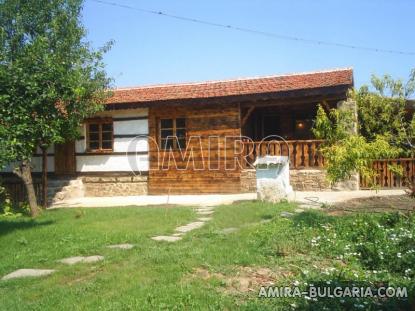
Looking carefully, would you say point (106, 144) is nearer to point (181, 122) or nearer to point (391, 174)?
point (181, 122)

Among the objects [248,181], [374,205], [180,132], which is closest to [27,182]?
[180,132]

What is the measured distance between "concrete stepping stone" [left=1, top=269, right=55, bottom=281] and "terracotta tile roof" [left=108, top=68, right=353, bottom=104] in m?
8.87

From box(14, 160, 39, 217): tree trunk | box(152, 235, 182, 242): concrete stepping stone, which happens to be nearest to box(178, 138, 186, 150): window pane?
box(14, 160, 39, 217): tree trunk

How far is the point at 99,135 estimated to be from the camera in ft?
49.0

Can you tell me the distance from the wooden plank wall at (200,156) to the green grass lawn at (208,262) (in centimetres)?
532

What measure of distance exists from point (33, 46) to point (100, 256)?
216 inches

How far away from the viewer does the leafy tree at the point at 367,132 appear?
6.52 metres

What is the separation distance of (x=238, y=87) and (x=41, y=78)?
23.4 feet

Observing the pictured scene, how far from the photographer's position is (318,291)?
396 cm

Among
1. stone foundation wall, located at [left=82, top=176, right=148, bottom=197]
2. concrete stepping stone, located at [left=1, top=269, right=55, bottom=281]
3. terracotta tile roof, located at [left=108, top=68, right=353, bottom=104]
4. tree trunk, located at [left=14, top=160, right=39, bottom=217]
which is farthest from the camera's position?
stone foundation wall, located at [left=82, top=176, right=148, bottom=197]

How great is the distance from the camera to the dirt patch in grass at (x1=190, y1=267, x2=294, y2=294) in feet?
13.8

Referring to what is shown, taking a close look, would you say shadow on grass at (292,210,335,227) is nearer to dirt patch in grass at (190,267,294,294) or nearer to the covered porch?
dirt patch in grass at (190,267,294,294)

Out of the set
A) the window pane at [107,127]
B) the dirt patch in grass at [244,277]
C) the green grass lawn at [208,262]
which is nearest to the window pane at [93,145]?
the window pane at [107,127]

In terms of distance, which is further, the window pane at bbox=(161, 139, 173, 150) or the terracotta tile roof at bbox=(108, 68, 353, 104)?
the window pane at bbox=(161, 139, 173, 150)
